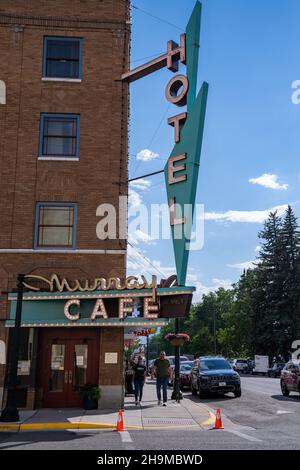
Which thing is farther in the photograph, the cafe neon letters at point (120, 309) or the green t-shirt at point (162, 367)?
the green t-shirt at point (162, 367)

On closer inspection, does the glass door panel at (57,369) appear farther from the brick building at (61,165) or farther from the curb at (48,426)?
the curb at (48,426)

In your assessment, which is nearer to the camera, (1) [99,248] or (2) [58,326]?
(2) [58,326]

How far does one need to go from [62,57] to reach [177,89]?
15.6 ft

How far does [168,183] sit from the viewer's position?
17344 millimetres

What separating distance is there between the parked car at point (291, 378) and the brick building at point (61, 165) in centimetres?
836

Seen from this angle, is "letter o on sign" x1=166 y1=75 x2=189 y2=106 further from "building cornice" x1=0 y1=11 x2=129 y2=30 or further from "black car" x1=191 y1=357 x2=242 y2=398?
"black car" x1=191 y1=357 x2=242 y2=398

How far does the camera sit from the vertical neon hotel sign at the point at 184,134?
53.8ft

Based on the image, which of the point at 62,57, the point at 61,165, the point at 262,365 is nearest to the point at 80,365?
the point at 61,165

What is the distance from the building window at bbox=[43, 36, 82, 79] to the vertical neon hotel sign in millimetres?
2421

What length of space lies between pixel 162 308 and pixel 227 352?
293 feet

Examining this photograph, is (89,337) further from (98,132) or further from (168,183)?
(98,132)

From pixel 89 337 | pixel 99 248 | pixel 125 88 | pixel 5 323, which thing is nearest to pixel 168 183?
pixel 99 248

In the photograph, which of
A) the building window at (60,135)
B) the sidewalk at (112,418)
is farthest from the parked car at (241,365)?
the building window at (60,135)

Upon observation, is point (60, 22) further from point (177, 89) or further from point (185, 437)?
point (185, 437)
